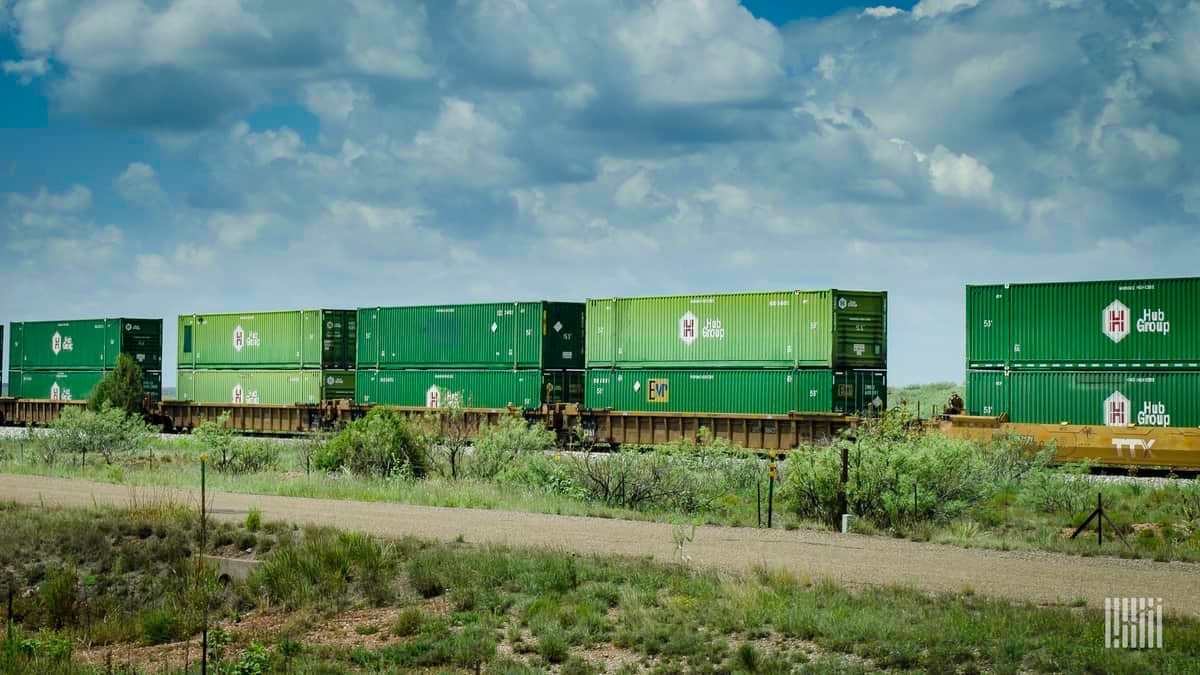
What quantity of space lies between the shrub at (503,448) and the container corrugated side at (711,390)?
7.67 metres

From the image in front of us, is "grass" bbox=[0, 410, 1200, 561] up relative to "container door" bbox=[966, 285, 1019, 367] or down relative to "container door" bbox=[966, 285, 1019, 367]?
down

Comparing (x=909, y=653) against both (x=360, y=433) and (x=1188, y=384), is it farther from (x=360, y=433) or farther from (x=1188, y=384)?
(x=1188, y=384)

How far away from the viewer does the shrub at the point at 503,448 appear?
1160 inches

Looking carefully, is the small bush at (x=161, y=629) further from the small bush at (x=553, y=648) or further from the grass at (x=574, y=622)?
the small bush at (x=553, y=648)

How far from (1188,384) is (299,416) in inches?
1348

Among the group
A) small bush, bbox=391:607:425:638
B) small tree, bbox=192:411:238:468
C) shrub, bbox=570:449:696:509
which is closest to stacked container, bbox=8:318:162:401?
small tree, bbox=192:411:238:468

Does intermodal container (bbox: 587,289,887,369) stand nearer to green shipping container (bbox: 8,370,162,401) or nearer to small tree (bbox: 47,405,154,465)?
small tree (bbox: 47,405,154,465)

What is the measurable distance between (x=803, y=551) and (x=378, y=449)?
14.7 m

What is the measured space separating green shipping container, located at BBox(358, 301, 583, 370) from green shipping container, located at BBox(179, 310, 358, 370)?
297cm

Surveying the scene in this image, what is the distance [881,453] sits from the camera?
70.9 ft

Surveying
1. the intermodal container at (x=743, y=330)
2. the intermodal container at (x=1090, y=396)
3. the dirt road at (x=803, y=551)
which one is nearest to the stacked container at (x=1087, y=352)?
the intermodal container at (x=1090, y=396)

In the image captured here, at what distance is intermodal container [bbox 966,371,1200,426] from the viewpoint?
31656mm

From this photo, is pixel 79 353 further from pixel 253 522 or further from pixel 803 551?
pixel 803 551

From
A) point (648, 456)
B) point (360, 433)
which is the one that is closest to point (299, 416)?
point (360, 433)
